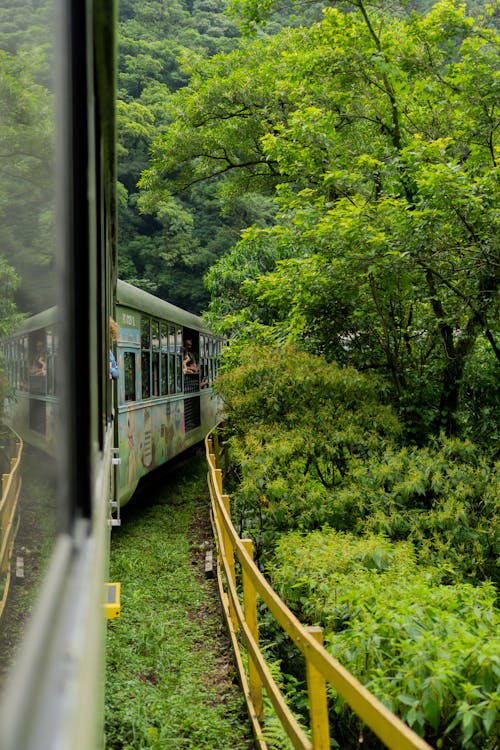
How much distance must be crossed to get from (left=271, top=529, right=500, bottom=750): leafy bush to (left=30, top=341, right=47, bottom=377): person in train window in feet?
7.41

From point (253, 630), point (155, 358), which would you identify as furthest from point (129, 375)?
point (253, 630)

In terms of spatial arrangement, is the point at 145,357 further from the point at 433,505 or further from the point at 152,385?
the point at 433,505

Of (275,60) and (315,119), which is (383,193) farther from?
(275,60)

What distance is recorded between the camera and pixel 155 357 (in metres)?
10.5

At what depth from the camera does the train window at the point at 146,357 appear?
9609mm

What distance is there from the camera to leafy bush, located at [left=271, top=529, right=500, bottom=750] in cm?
288

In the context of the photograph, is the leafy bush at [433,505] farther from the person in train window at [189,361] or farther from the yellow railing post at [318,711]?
the person in train window at [189,361]

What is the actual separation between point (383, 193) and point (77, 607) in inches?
397

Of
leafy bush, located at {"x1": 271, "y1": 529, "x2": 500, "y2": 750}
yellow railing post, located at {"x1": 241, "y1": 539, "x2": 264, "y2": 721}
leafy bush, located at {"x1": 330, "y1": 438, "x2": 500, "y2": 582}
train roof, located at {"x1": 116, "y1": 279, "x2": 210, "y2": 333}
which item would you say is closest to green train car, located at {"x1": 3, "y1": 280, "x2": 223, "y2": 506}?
train roof, located at {"x1": 116, "y1": 279, "x2": 210, "y2": 333}

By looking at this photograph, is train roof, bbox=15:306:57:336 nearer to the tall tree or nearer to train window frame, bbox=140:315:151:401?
the tall tree

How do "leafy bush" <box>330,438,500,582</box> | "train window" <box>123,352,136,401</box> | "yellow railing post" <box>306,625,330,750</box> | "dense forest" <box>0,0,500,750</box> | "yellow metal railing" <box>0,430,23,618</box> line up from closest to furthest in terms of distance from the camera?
1. "yellow metal railing" <box>0,430,23,618</box>
2. "yellow railing post" <box>306,625,330,750</box>
3. "dense forest" <box>0,0,500,750</box>
4. "leafy bush" <box>330,438,500,582</box>
5. "train window" <box>123,352,136,401</box>

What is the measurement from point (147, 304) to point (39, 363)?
8.89 meters

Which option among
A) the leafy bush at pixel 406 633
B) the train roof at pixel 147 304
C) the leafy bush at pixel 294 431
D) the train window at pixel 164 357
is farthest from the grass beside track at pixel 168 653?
the train roof at pixel 147 304

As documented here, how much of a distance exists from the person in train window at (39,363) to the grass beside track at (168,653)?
3618 mm
